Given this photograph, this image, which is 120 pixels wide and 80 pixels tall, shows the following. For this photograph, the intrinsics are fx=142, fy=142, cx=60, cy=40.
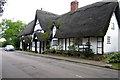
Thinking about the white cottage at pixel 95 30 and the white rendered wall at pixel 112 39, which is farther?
the white rendered wall at pixel 112 39

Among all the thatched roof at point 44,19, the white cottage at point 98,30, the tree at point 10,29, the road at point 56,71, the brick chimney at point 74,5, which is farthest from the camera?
the tree at point 10,29

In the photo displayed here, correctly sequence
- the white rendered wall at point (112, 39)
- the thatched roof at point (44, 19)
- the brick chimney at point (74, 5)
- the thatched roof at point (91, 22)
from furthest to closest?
1. the thatched roof at point (44, 19)
2. the brick chimney at point (74, 5)
3. the white rendered wall at point (112, 39)
4. the thatched roof at point (91, 22)

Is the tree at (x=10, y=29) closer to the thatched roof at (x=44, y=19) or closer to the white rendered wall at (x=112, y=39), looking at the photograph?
the thatched roof at (x=44, y=19)

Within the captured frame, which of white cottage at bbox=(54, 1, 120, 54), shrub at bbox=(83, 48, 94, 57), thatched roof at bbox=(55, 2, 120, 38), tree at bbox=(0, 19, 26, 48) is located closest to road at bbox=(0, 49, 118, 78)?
shrub at bbox=(83, 48, 94, 57)

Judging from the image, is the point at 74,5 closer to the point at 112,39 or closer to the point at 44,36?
the point at 44,36

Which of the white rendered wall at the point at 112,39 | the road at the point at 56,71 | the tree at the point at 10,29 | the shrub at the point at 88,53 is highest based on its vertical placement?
the tree at the point at 10,29

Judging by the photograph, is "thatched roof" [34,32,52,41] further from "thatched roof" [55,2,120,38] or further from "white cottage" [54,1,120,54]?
"white cottage" [54,1,120,54]

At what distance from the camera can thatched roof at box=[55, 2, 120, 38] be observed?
1836 centimetres

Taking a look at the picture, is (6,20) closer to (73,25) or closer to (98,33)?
(73,25)

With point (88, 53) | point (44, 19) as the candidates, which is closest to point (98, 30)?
point (88, 53)

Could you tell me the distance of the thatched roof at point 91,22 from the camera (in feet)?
60.2

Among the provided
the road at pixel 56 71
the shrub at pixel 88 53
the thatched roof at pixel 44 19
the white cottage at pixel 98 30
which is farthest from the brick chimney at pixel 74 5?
the road at pixel 56 71

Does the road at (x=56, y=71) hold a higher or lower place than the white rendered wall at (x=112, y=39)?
lower

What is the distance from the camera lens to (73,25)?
77.9 feet
